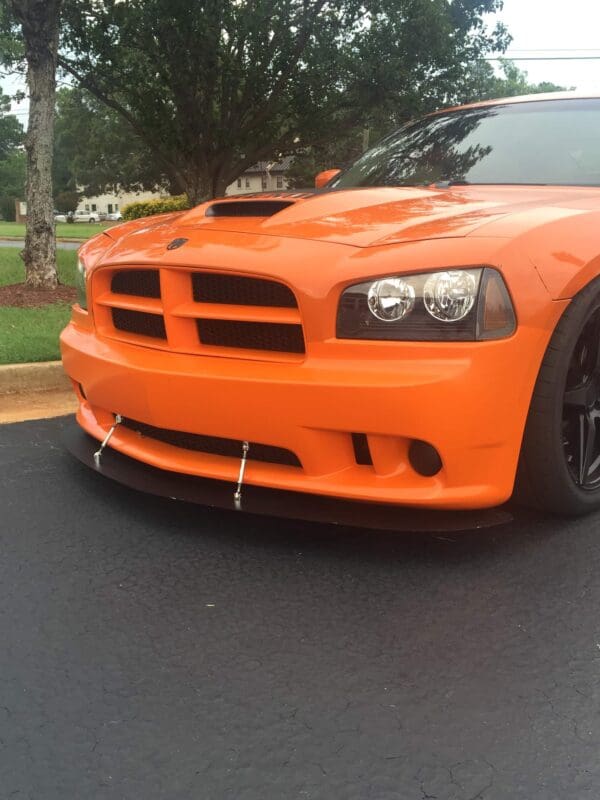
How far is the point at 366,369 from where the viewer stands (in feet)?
7.38

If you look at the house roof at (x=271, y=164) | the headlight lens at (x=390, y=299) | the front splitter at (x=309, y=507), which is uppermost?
the house roof at (x=271, y=164)

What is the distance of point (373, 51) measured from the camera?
12797 millimetres

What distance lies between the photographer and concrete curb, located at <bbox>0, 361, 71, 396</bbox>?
4562 millimetres

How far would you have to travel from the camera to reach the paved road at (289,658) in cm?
157

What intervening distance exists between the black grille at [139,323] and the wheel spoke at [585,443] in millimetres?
1518

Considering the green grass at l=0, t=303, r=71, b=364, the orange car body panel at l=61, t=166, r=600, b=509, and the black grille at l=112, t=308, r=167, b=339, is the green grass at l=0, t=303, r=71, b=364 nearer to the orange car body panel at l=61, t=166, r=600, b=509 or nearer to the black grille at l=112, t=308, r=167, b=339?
the black grille at l=112, t=308, r=167, b=339

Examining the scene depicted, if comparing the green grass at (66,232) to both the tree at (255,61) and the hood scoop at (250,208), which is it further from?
the hood scoop at (250,208)

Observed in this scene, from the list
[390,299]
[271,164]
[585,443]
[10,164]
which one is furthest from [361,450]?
[10,164]

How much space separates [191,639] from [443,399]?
960 millimetres

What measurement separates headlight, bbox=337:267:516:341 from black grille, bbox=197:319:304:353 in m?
0.17

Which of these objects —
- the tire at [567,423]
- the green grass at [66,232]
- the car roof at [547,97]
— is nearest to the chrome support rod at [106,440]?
the tire at [567,423]

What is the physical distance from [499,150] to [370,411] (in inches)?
80.0

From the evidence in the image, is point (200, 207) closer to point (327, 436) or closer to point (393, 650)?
point (327, 436)

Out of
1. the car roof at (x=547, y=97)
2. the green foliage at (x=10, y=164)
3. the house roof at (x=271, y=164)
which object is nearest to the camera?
the car roof at (x=547, y=97)
